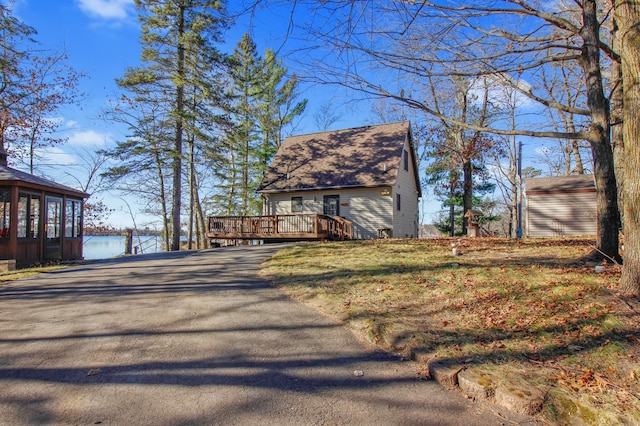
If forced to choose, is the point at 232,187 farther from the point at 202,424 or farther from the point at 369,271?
the point at 202,424

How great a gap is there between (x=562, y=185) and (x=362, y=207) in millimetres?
11310

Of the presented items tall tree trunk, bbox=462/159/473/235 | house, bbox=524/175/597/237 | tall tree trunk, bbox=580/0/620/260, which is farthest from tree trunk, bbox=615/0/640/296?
tall tree trunk, bbox=462/159/473/235

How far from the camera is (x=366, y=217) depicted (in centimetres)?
1762

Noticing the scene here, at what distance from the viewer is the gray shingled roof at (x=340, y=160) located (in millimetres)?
17750

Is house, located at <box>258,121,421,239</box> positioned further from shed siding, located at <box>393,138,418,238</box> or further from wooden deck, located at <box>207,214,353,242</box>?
wooden deck, located at <box>207,214,353,242</box>

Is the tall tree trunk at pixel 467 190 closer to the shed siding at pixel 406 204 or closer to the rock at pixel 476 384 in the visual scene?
the shed siding at pixel 406 204

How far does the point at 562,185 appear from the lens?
18.8 meters

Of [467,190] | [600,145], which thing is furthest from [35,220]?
[467,190]

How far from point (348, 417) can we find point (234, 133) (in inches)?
732

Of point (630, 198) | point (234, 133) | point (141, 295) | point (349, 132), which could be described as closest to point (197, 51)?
point (234, 133)

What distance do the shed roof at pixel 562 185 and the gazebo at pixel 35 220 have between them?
2219cm

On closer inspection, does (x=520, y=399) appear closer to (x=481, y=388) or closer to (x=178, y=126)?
(x=481, y=388)

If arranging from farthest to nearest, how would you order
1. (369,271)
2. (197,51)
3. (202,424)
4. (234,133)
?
(234,133), (197,51), (369,271), (202,424)

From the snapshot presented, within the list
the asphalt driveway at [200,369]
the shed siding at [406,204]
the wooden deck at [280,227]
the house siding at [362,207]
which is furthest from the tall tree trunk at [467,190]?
the asphalt driveway at [200,369]
